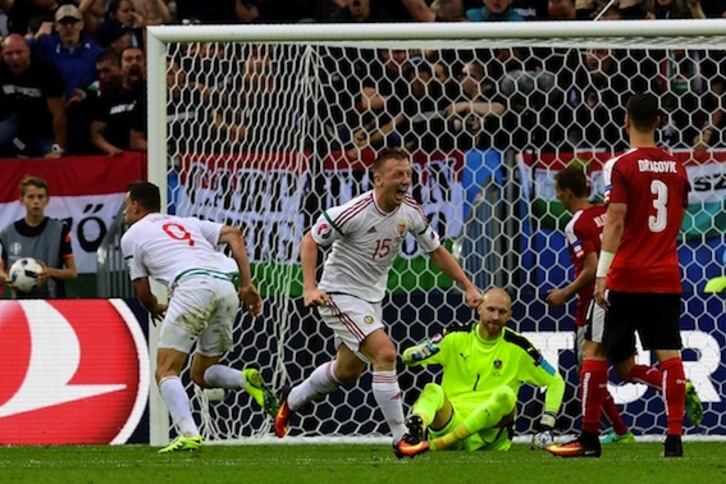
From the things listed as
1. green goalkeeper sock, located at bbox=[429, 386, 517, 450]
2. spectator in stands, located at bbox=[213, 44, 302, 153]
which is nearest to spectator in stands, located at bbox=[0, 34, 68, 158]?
spectator in stands, located at bbox=[213, 44, 302, 153]

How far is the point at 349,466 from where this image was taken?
27.0ft

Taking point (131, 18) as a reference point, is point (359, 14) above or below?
below

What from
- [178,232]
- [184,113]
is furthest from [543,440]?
[184,113]

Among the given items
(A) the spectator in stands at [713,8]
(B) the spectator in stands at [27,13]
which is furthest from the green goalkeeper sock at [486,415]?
(B) the spectator in stands at [27,13]

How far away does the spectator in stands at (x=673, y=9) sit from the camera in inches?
520

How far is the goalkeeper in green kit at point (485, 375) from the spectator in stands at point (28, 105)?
485 cm

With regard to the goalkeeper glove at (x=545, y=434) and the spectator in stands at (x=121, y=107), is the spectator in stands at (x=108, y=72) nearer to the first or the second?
the spectator in stands at (x=121, y=107)

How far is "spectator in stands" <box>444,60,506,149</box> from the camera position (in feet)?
38.8

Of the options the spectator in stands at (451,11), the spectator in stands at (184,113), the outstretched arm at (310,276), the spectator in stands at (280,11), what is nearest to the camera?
the outstretched arm at (310,276)

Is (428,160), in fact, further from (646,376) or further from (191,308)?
(191,308)

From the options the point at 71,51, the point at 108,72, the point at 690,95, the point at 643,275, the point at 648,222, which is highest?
the point at 71,51

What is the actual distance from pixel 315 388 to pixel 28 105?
510 centimetres

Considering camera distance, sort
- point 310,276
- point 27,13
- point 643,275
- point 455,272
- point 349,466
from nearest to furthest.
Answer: point 349,466, point 643,275, point 310,276, point 455,272, point 27,13

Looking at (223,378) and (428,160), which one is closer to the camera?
(223,378)
